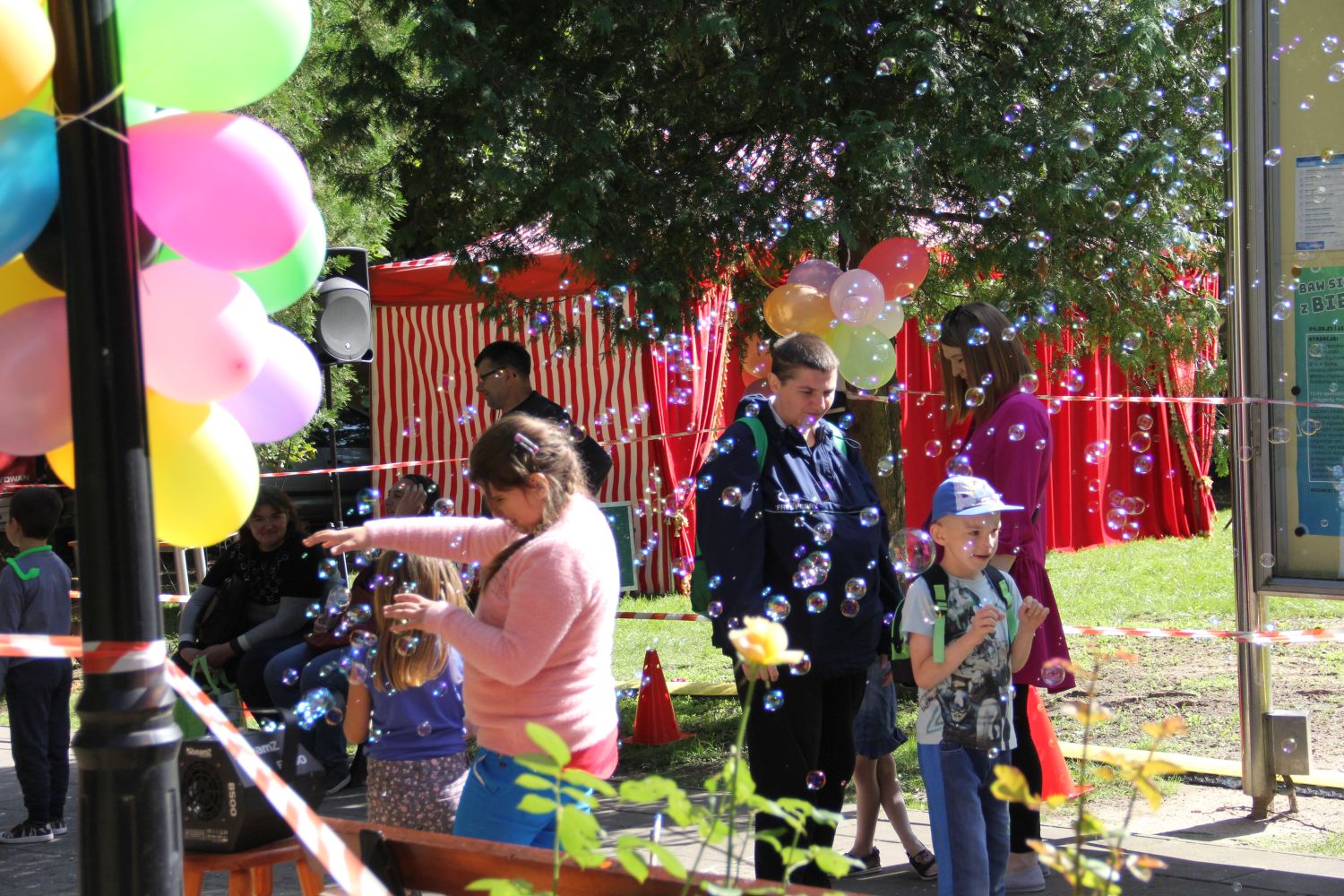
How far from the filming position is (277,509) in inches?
271

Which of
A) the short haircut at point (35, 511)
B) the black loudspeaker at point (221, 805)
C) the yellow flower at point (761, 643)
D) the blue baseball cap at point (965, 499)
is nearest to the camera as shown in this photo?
the yellow flower at point (761, 643)

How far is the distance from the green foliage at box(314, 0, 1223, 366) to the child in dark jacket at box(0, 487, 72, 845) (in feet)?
7.21

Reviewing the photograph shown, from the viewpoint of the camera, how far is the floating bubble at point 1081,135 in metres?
5.80

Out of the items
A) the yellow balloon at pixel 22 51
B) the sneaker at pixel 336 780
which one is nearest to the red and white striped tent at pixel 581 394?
the sneaker at pixel 336 780

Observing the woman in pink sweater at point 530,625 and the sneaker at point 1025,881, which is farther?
the sneaker at point 1025,881

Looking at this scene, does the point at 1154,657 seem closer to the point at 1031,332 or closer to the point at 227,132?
the point at 1031,332

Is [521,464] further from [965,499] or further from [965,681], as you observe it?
[965,681]

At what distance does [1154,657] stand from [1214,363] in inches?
79.8

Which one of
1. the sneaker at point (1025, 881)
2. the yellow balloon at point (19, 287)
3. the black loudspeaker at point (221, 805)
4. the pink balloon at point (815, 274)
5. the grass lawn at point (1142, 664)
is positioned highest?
the pink balloon at point (815, 274)

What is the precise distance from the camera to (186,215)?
2484 mm

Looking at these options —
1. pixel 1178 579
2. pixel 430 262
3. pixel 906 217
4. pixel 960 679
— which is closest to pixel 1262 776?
pixel 960 679

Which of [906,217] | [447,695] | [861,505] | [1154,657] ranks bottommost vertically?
[1154,657]

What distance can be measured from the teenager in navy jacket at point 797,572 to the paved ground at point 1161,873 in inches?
33.1

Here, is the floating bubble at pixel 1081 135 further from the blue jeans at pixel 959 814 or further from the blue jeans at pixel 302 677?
the blue jeans at pixel 302 677
